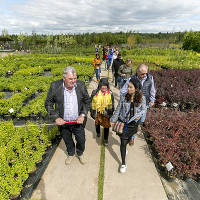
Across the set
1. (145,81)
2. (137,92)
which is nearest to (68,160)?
(137,92)

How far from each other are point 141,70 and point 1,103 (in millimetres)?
5107

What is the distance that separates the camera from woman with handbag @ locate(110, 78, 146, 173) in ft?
7.98

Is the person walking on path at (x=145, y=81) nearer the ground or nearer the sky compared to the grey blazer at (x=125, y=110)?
nearer the sky

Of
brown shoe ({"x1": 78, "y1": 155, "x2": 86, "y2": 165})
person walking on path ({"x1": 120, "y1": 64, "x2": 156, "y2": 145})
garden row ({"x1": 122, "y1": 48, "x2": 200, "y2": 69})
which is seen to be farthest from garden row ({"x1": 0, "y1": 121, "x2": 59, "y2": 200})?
garden row ({"x1": 122, "y1": 48, "x2": 200, "y2": 69})

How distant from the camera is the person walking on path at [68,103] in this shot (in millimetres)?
2494

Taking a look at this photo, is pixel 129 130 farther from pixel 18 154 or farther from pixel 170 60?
pixel 170 60

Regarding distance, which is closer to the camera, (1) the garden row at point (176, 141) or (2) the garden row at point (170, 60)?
(1) the garden row at point (176, 141)

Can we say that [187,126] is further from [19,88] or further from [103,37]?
[103,37]

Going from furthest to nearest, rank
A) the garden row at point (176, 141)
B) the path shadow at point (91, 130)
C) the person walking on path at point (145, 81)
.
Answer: the path shadow at point (91, 130)
the person walking on path at point (145, 81)
the garden row at point (176, 141)

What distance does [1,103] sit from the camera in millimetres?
5414

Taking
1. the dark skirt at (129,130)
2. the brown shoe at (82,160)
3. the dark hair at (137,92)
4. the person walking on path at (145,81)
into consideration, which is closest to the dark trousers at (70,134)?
the brown shoe at (82,160)

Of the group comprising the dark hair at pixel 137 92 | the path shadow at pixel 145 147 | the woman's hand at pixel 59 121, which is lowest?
the path shadow at pixel 145 147

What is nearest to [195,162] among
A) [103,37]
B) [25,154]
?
[25,154]

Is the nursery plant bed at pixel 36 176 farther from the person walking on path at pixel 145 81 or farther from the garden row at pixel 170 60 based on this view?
the garden row at pixel 170 60
